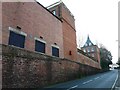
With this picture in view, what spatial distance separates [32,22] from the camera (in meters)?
19.1

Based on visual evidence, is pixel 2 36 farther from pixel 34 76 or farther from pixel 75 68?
pixel 75 68

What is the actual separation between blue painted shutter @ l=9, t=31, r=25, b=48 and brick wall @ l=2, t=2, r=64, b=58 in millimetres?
532

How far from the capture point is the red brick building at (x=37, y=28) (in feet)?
50.2

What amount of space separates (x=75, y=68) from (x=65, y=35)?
19.0ft

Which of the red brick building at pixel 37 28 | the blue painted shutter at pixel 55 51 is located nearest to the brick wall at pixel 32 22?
the red brick building at pixel 37 28

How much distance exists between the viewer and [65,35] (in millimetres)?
28969

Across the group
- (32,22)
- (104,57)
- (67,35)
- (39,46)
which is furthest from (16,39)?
(104,57)

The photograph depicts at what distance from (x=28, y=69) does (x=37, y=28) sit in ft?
19.5

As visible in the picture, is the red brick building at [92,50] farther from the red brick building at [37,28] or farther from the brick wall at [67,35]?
the red brick building at [37,28]

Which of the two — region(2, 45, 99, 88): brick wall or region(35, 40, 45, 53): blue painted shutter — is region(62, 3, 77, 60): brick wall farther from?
region(35, 40, 45, 53): blue painted shutter

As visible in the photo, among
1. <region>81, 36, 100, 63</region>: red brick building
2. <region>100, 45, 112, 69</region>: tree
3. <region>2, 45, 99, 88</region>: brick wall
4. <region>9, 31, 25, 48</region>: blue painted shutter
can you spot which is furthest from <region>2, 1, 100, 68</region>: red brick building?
<region>100, 45, 112, 69</region>: tree

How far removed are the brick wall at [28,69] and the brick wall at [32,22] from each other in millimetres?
1452

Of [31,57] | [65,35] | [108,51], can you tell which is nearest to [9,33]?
[31,57]

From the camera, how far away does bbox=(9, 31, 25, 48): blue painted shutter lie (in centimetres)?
1526
